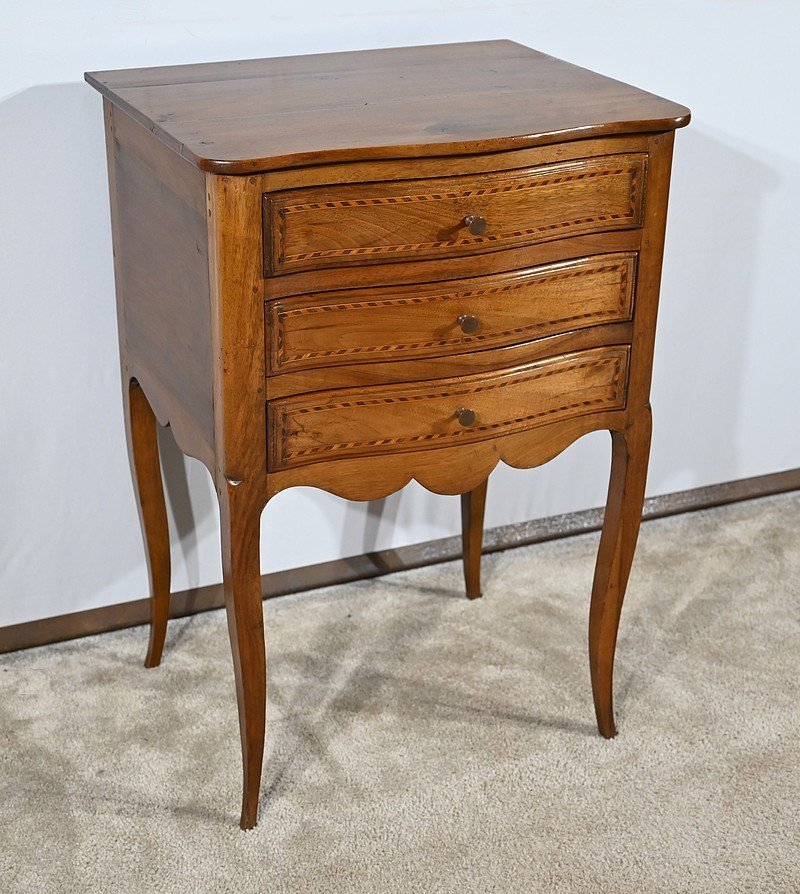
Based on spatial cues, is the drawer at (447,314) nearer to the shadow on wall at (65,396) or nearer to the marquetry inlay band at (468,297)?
the marquetry inlay band at (468,297)

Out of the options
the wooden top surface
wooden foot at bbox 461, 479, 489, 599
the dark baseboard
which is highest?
the wooden top surface

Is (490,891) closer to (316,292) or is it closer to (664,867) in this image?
(664,867)

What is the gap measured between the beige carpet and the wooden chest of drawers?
5.4 inches

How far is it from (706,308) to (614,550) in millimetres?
762

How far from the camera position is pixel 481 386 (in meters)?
1.48

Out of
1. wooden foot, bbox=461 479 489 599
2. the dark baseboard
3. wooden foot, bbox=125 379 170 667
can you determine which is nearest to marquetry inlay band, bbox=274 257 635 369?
wooden foot, bbox=125 379 170 667

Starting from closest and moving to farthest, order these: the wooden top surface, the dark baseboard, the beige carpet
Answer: the wooden top surface < the beige carpet < the dark baseboard

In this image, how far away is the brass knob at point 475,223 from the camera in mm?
1379

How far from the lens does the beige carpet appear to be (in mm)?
1561

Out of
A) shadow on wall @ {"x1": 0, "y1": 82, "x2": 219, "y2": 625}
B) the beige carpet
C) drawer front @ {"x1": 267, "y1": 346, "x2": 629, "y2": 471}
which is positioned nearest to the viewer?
drawer front @ {"x1": 267, "y1": 346, "x2": 629, "y2": 471}

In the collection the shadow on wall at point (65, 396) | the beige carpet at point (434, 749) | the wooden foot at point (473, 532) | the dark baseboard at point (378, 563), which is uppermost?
the shadow on wall at point (65, 396)

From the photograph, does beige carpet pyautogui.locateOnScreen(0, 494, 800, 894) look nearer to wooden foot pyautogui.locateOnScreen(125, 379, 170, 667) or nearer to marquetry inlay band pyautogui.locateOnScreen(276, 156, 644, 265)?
wooden foot pyautogui.locateOnScreen(125, 379, 170, 667)

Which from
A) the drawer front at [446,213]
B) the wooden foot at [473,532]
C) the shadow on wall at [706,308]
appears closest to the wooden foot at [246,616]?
the drawer front at [446,213]

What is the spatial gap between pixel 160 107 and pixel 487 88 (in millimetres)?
421
